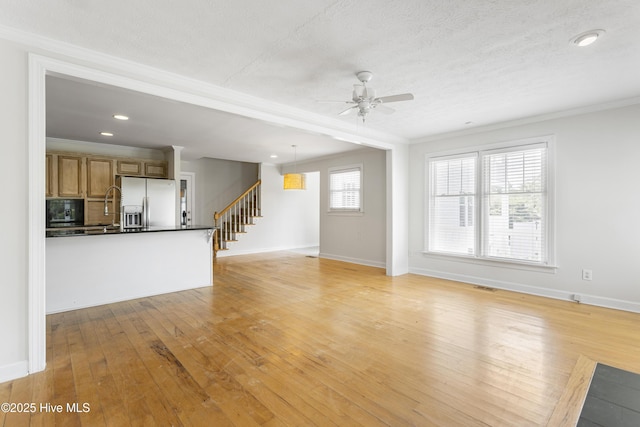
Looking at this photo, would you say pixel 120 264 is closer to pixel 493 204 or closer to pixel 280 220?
pixel 280 220

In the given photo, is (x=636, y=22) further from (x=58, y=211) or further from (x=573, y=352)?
(x=58, y=211)

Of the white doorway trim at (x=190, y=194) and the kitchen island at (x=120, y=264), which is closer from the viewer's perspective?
the kitchen island at (x=120, y=264)

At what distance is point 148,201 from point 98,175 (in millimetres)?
1058

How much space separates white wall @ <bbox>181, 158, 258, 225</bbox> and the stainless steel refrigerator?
93.4 inches

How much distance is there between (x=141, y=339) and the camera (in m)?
3.05

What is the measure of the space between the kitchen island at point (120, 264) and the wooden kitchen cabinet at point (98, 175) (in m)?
1.81

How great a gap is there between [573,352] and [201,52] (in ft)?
14.5

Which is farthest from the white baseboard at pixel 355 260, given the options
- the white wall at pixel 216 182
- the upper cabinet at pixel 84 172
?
the upper cabinet at pixel 84 172

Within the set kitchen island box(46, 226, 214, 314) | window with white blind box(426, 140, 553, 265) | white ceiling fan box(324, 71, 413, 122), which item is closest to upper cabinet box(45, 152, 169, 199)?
kitchen island box(46, 226, 214, 314)

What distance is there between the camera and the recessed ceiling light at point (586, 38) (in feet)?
8.02

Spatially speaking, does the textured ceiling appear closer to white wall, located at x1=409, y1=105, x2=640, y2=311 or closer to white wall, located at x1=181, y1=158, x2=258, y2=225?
white wall, located at x1=409, y1=105, x2=640, y2=311

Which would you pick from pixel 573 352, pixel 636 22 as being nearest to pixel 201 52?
pixel 636 22

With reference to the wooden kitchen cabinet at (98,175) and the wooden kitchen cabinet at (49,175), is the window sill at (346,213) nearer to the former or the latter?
the wooden kitchen cabinet at (98,175)

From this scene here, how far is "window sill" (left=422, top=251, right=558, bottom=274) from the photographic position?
4613 millimetres
